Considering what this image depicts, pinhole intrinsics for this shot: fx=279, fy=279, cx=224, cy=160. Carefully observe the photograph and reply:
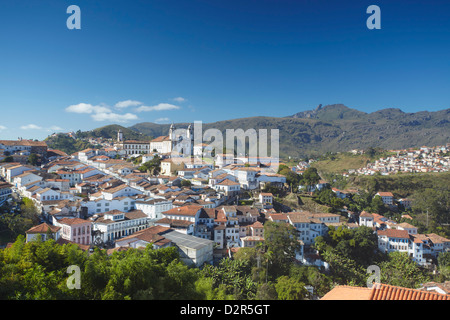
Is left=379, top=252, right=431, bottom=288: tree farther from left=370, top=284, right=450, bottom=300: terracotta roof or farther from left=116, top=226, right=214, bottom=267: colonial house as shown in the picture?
left=370, top=284, right=450, bottom=300: terracotta roof

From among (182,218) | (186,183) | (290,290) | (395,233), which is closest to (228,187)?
(186,183)

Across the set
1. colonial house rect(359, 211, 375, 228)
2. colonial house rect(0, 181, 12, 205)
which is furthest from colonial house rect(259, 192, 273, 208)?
colonial house rect(0, 181, 12, 205)

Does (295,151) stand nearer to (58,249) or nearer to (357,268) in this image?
(357,268)

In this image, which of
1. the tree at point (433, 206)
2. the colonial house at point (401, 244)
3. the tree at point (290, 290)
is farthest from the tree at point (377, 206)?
the tree at point (290, 290)

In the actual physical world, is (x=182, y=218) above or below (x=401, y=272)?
above

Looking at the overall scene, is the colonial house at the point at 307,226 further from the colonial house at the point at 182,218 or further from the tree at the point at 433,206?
the tree at the point at 433,206

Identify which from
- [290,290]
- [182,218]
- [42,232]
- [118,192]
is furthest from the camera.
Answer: [118,192]

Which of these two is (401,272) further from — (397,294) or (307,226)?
(397,294)

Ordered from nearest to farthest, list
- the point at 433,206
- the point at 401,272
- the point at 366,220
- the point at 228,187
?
the point at 401,272 → the point at 228,187 → the point at 366,220 → the point at 433,206

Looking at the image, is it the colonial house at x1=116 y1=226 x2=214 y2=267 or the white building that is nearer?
the colonial house at x1=116 y1=226 x2=214 y2=267

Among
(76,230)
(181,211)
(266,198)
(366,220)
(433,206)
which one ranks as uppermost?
(181,211)
